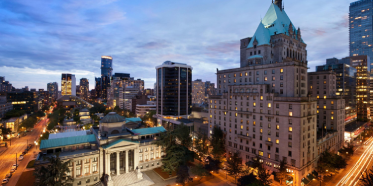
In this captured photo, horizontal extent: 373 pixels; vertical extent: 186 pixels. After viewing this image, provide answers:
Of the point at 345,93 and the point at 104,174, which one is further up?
the point at 345,93

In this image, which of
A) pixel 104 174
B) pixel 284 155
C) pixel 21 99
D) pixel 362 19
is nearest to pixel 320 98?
pixel 284 155

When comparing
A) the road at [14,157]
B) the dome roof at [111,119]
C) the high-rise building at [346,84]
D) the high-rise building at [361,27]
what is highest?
the high-rise building at [361,27]

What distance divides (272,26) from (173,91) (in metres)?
80.2

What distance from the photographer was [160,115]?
450 feet

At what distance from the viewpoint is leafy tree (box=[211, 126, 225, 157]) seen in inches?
2505

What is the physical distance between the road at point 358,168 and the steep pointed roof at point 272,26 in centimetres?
5426

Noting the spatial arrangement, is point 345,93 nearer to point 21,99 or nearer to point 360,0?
point 360,0

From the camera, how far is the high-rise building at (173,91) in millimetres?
133250

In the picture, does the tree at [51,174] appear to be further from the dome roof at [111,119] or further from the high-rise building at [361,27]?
the high-rise building at [361,27]

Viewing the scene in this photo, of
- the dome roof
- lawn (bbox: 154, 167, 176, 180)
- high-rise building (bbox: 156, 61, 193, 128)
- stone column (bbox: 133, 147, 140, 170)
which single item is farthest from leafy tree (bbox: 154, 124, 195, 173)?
high-rise building (bbox: 156, 61, 193, 128)

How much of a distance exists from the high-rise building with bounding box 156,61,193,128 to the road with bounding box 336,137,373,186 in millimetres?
95373

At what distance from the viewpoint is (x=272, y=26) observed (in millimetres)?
75812

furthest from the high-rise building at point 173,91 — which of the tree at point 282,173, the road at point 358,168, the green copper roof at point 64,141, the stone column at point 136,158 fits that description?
the road at point 358,168

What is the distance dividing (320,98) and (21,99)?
216957 millimetres
